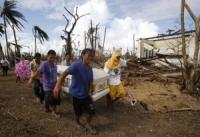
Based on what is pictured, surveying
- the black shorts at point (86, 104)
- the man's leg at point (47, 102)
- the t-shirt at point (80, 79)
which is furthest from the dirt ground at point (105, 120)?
the t-shirt at point (80, 79)

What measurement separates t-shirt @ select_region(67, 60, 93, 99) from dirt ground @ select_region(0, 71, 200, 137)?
0.87 m

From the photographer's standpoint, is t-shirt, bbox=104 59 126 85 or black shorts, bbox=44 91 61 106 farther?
t-shirt, bbox=104 59 126 85

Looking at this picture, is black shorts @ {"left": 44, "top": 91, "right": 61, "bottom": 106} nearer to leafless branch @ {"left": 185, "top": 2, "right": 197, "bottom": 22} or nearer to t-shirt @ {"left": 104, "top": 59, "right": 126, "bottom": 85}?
t-shirt @ {"left": 104, "top": 59, "right": 126, "bottom": 85}

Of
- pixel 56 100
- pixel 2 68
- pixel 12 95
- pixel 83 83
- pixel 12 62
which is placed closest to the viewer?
pixel 83 83

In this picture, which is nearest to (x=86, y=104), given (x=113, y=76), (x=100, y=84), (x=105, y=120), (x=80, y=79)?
(x=80, y=79)

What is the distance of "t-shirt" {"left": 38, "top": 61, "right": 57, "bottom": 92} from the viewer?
26.8 feet

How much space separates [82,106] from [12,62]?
2341 cm

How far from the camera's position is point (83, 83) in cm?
690

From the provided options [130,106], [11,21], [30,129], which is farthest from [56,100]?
[11,21]

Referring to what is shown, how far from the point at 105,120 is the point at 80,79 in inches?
72.9

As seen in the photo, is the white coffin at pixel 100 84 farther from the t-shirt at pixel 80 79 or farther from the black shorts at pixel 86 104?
the t-shirt at pixel 80 79

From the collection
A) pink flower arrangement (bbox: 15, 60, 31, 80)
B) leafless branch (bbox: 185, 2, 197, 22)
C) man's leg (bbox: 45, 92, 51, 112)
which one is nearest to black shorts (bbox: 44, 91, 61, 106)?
man's leg (bbox: 45, 92, 51, 112)

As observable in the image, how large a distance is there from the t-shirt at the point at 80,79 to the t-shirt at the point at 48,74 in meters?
1.38

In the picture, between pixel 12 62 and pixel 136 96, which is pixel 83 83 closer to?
pixel 136 96
